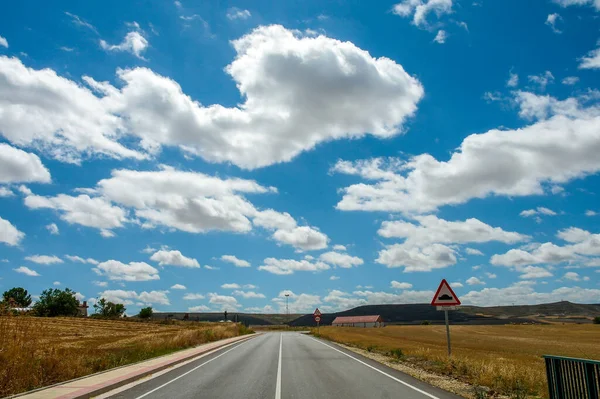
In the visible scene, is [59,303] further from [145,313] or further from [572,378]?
[572,378]

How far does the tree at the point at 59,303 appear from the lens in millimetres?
128875

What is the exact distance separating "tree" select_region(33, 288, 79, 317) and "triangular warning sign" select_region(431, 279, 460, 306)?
132 meters

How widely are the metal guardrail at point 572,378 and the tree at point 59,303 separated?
139 meters

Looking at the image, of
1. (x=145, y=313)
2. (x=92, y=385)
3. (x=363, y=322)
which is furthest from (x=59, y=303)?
(x=92, y=385)

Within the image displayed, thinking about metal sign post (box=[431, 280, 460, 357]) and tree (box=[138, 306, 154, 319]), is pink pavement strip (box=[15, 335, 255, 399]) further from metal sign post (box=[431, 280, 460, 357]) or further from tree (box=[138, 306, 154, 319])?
tree (box=[138, 306, 154, 319])

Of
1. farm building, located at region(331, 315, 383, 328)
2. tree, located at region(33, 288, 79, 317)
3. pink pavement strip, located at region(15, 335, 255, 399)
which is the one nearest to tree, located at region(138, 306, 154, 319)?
tree, located at region(33, 288, 79, 317)

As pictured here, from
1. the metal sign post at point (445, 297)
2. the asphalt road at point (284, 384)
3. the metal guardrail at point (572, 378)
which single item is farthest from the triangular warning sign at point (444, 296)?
the metal guardrail at point (572, 378)

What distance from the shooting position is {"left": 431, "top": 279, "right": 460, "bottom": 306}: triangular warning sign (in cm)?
1735

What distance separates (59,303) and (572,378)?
145 meters

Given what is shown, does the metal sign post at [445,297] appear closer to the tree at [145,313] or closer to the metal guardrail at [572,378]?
the metal guardrail at [572,378]

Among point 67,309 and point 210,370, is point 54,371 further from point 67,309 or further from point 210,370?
point 67,309

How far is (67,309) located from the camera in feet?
435

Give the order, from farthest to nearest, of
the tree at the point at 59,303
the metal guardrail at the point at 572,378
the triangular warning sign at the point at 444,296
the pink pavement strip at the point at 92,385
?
1. the tree at the point at 59,303
2. the triangular warning sign at the point at 444,296
3. the pink pavement strip at the point at 92,385
4. the metal guardrail at the point at 572,378

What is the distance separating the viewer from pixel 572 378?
8.29 metres
